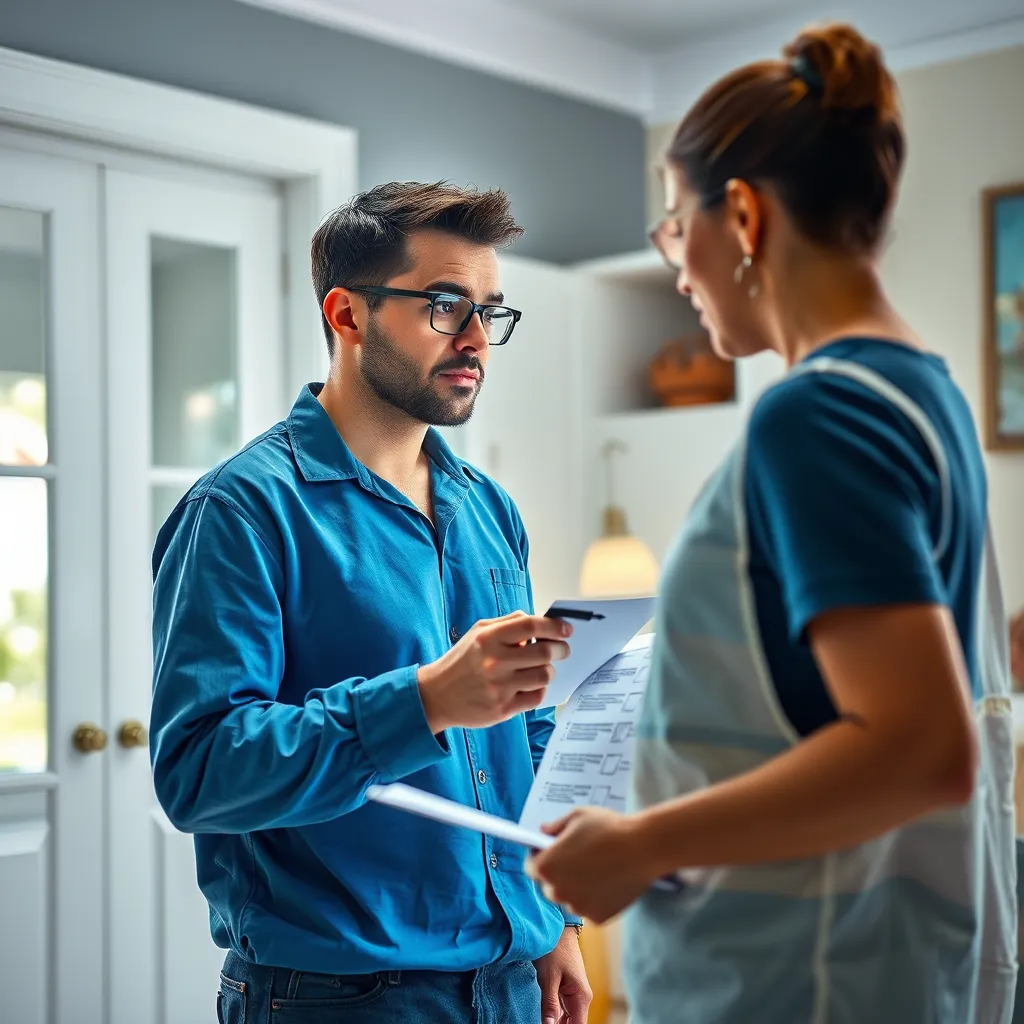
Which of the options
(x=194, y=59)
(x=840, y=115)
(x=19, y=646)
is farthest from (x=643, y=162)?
(x=840, y=115)

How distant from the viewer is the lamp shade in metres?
3.24

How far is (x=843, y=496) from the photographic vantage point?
75 cm

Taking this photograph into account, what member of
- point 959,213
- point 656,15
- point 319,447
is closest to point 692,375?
point 959,213

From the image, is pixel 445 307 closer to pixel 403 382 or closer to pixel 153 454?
pixel 403 382

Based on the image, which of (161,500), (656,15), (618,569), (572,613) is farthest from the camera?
(656,15)

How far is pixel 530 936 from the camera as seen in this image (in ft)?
4.65

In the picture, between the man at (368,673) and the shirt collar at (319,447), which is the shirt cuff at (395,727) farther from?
the shirt collar at (319,447)

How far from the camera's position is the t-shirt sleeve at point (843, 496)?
739mm

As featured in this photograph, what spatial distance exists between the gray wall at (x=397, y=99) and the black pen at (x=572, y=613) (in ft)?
6.22

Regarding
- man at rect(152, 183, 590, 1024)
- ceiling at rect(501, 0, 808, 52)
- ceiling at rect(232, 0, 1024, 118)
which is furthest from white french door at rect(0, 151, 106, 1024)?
ceiling at rect(501, 0, 808, 52)

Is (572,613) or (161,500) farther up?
(161,500)

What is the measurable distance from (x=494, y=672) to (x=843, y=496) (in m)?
0.48

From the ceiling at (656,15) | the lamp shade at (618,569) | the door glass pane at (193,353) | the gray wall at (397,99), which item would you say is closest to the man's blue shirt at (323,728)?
the door glass pane at (193,353)

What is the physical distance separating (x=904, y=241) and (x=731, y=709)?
9.18 feet
